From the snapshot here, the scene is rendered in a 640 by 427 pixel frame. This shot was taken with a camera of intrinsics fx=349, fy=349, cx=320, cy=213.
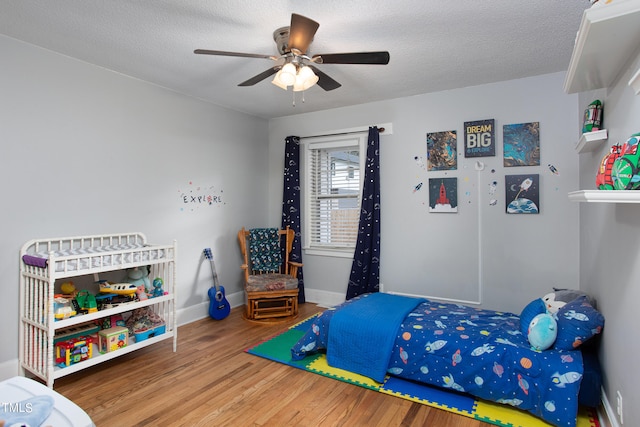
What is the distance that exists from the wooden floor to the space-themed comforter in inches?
9.4

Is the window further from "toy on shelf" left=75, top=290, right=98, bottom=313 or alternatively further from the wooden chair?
"toy on shelf" left=75, top=290, right=98, bottom=313

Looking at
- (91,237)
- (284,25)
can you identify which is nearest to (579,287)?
(284,25)

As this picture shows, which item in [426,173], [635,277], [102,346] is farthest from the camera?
[426,173]

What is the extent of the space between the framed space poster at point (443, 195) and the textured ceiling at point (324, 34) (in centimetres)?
102

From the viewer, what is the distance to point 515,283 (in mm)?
3424

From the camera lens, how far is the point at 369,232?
4.16 m

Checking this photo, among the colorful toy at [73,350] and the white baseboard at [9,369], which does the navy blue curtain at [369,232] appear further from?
the white baseboard at [9,369]

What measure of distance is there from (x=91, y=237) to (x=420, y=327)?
9.21ft

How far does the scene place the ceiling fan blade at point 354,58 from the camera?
86.7 inches

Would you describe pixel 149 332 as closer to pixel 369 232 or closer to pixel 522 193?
pixel 369 232

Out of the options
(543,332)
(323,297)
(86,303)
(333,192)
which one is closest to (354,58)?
(543,332)

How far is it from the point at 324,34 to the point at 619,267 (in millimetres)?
2333

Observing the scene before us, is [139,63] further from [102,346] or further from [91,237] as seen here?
[102,346]

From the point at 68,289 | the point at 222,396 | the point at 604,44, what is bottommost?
the point at 222,396
